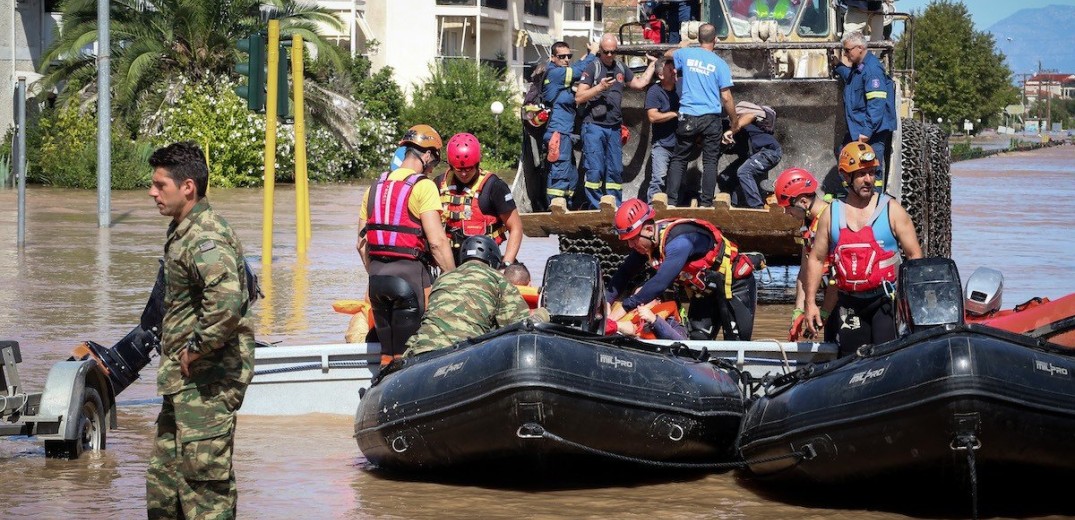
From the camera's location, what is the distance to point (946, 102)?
77312mm

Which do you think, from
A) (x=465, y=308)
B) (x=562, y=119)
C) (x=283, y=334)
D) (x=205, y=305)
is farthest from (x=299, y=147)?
(x=205, y=305)

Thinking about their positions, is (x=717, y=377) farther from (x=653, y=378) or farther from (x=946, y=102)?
(x=946, y=102)

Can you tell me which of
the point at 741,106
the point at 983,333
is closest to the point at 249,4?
the point at 741,106

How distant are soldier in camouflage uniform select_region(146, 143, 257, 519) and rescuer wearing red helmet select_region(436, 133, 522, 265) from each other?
3865 mm

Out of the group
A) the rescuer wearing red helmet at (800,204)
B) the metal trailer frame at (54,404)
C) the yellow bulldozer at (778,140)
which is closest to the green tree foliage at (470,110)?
the yellow bulldozer at (778,140)

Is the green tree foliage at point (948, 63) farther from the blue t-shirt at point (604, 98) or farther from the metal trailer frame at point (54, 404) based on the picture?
the metal trailer frame at point (54, 404)

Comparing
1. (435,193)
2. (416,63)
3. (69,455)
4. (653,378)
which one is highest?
(416,63)

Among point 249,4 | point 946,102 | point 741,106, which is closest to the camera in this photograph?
point 741,106

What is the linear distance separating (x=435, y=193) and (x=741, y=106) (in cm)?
550

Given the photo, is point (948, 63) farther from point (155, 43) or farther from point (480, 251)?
point (480, 251)

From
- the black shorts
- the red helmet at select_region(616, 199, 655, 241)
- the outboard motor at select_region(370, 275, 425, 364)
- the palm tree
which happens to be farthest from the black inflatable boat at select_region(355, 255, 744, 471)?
the palm tree

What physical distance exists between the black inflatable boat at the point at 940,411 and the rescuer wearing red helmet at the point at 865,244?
94 centimetres

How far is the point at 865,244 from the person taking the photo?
329 inches

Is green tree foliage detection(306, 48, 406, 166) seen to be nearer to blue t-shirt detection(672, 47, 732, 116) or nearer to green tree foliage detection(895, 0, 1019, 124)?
blue t-shirt detection(672, 47, 732, 116)
